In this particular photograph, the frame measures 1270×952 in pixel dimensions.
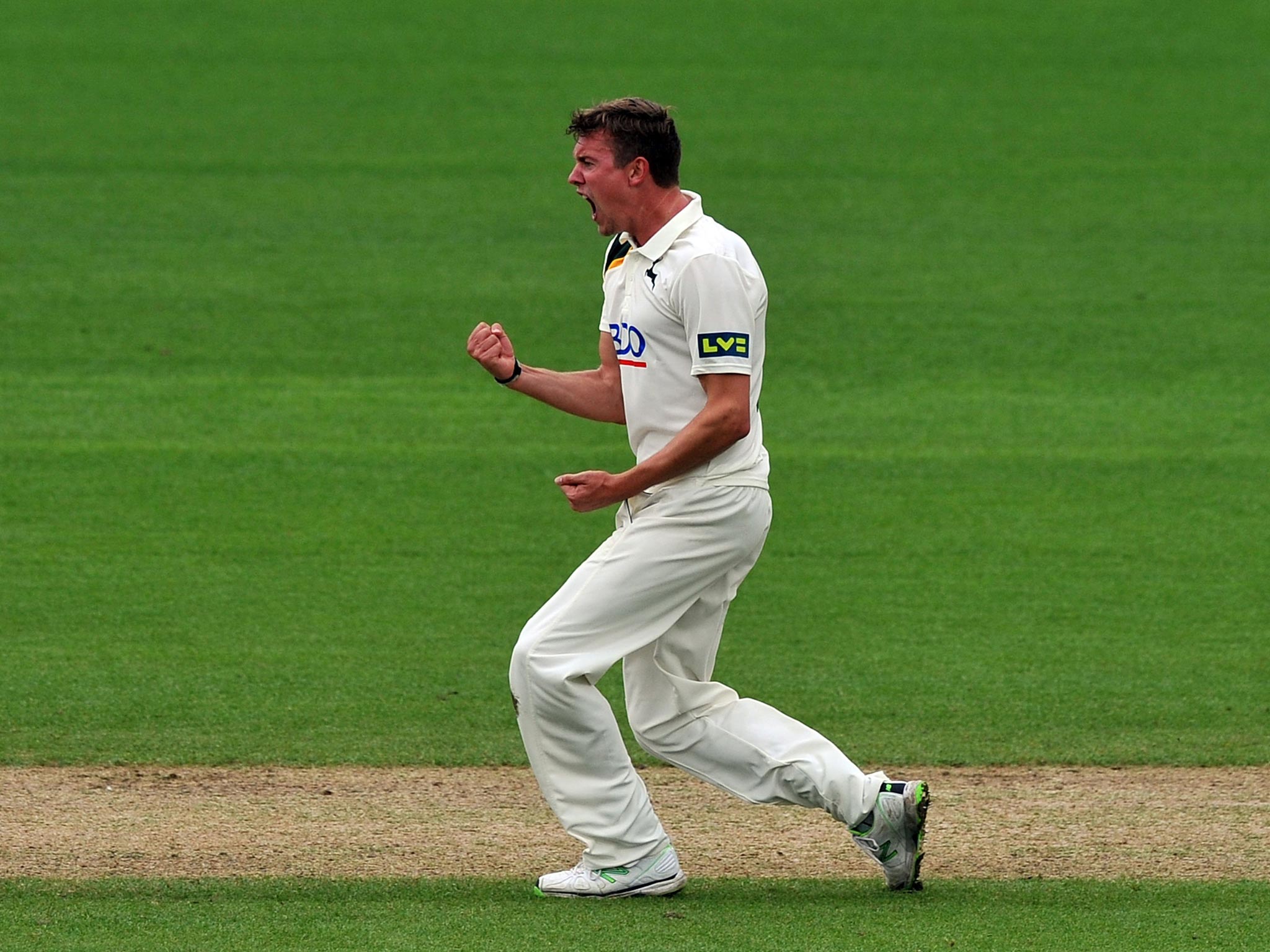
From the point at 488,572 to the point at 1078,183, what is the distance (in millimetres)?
12509

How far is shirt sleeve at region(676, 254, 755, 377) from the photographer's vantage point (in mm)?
5449

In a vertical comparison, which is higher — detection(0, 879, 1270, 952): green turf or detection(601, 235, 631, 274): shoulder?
detection(601, 235, 631, 274): shoulder

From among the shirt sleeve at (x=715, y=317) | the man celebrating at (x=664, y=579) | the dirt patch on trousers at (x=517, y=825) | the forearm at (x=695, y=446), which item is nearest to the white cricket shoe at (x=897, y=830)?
the man celebrating at (x=664, y=579)

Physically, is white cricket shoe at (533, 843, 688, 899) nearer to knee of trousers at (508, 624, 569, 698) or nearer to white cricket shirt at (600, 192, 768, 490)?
knee of trousers at (508, 624, 569, 698)

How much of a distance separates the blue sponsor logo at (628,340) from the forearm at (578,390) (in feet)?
1.06

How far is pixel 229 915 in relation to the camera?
5.43 meters

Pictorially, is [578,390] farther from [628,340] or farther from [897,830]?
[897,830]

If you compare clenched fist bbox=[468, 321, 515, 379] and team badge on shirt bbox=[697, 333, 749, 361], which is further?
clenched fist bbox=[468, 321, 515, 379]

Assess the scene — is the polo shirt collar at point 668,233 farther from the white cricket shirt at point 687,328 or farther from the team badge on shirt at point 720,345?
the team badge on shirt at point 720,345

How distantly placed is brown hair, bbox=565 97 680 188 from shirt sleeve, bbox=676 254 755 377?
0.37 m

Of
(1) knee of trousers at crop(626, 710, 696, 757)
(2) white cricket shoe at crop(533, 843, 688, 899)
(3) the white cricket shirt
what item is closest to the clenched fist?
(3) the white cricket shirt

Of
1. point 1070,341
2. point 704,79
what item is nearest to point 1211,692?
point 1070,341

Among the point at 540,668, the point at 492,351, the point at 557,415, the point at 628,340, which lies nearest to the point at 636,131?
the point at 628,340

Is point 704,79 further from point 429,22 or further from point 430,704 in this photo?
point 430,704
